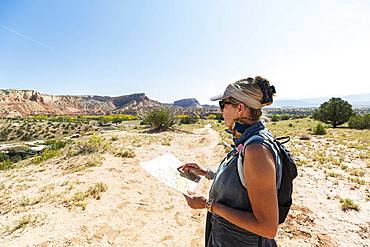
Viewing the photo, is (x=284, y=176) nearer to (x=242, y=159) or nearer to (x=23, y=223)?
A: (x=242, y=159)

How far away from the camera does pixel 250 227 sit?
48.4 inches

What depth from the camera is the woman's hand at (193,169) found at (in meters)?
2.08

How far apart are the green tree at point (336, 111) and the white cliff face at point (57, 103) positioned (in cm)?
10486

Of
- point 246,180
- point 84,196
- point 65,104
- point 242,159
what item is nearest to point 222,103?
point 242,159

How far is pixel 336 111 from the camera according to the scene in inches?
1298

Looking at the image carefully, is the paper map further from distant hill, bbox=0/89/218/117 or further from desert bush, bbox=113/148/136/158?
distant hill, bbox=0/89/218/117

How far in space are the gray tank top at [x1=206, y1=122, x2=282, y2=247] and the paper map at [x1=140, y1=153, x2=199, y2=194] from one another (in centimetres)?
47

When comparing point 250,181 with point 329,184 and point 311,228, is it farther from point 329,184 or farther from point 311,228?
point 329,184

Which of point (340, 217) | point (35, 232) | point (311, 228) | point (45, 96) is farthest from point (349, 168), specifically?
point (45, 96)

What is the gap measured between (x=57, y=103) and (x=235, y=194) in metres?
149

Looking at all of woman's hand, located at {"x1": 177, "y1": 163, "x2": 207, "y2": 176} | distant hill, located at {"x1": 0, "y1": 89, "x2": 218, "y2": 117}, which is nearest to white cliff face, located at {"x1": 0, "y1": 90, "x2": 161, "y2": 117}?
distant hill, located at {"x1": 0, "y1": 89, "x2": 218, "y2": 117}

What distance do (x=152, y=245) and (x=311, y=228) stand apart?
344cm

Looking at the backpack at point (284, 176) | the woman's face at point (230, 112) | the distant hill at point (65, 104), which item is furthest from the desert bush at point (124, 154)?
the distant hill at point (65, 104)

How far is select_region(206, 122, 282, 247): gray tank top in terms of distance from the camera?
128 cm
